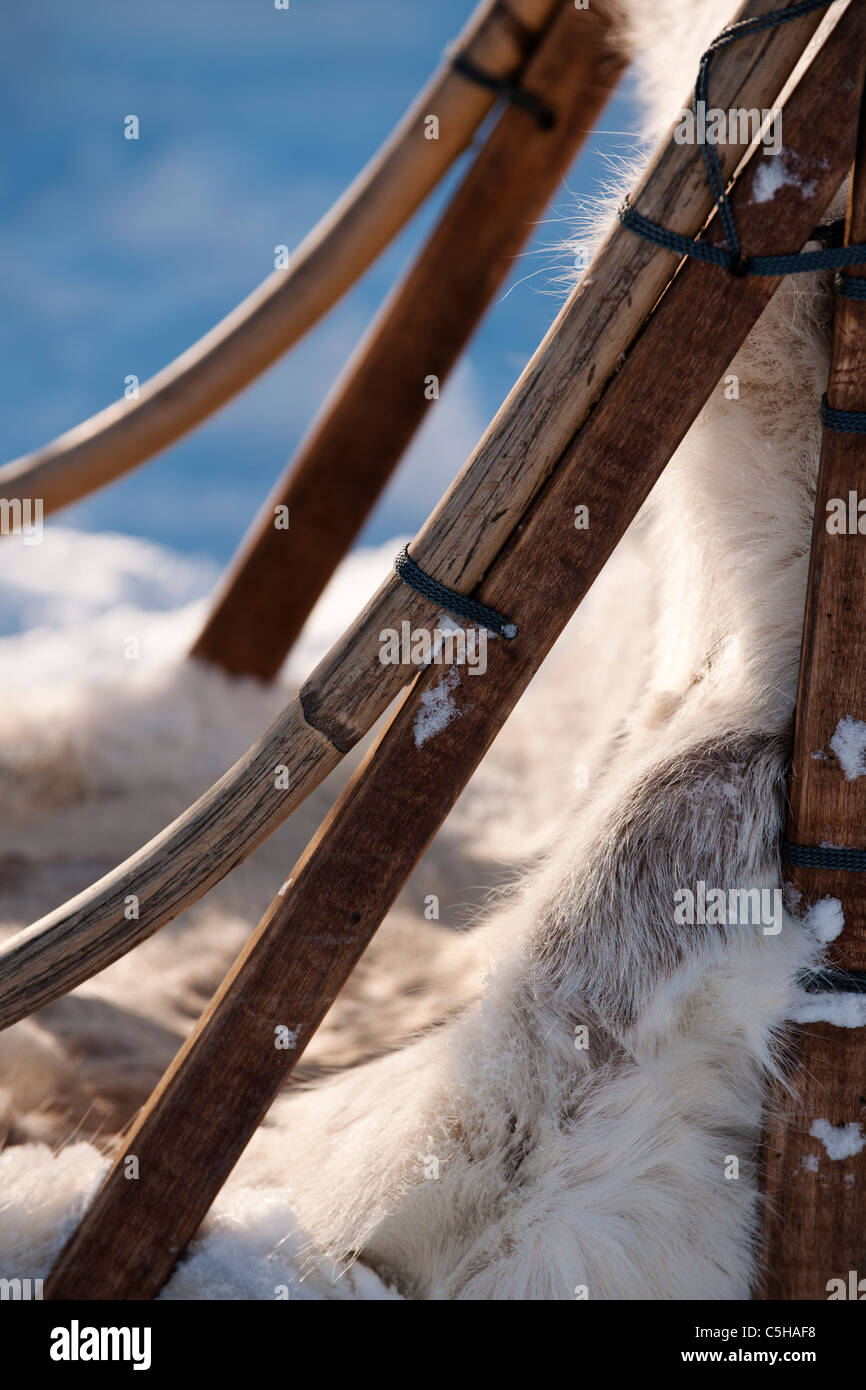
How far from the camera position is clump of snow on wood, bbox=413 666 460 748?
1.22 feet

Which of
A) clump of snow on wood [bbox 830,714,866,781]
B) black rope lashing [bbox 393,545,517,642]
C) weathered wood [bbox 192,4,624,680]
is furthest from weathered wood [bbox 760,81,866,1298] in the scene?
weathered wood [bbox 192,4,624,680]

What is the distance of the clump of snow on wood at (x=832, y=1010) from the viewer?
0.38 metres

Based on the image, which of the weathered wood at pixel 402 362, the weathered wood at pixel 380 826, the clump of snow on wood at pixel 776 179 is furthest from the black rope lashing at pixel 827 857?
the weathered wood at pixel 402 362

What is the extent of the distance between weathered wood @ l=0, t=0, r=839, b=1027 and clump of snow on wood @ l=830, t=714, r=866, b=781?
142 millimetres

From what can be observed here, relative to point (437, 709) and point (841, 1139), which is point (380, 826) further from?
point (841, 1139)

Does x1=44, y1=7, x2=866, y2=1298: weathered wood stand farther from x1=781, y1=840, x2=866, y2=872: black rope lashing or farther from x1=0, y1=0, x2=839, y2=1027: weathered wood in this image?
x1=781, y1=840, x2=866, y2=872: black rope lashing

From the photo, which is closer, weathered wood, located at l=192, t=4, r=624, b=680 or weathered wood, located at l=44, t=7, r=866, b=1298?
weathered wood, located at l=44, t=7, r=866, b=1298

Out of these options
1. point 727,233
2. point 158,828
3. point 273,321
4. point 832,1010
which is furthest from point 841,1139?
point 273,321

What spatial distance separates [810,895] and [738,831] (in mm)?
37

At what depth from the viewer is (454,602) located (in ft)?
1.19

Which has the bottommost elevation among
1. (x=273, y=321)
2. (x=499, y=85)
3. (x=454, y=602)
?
(x=454, y=602)

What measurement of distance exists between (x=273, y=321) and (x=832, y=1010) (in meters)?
0.74
